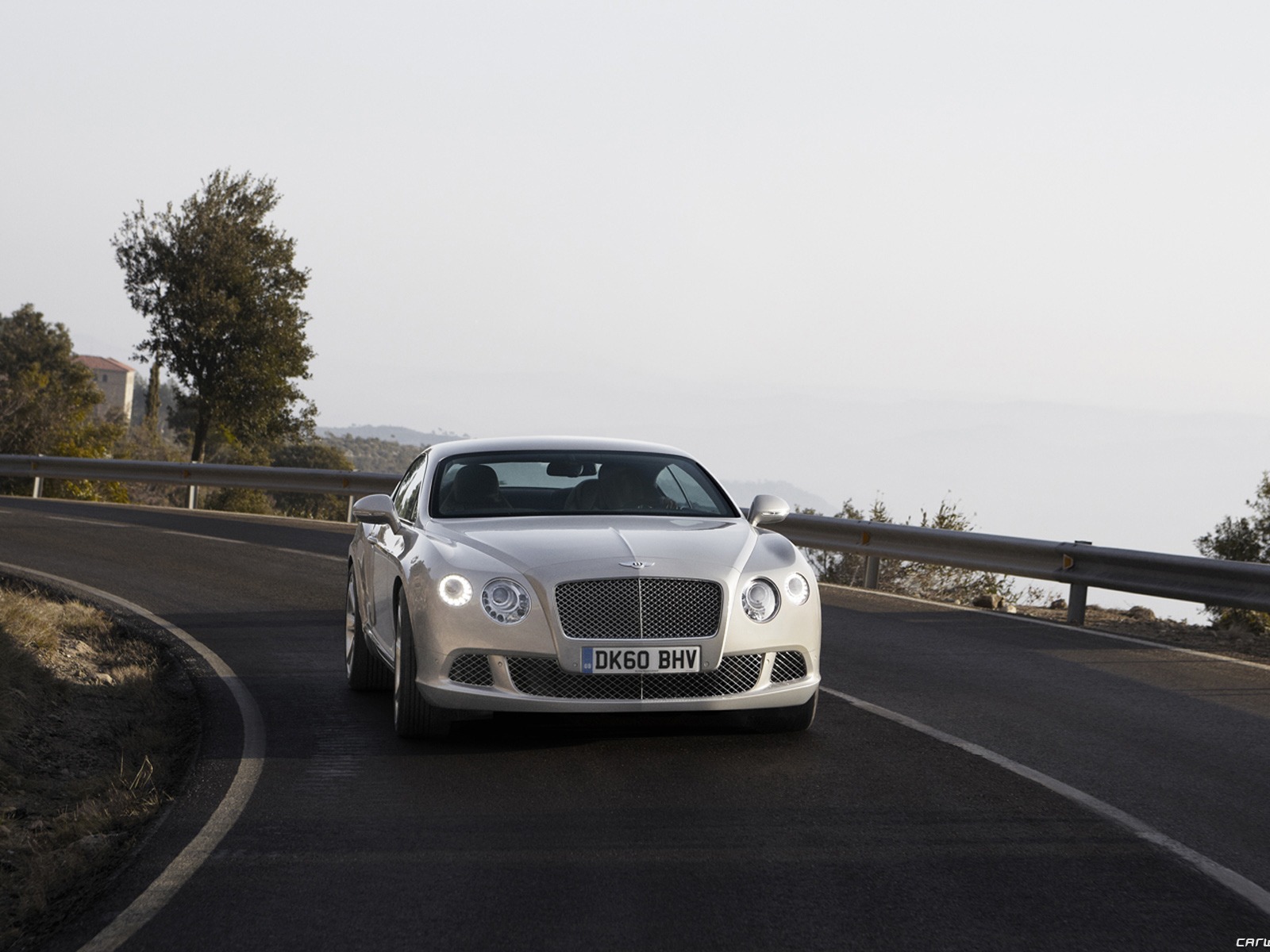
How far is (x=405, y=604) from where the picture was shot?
668 cm

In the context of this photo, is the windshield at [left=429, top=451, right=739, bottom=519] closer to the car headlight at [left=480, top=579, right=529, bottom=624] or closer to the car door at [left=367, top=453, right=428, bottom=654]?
the car door at [left=367, top=453, right=428, bottom=654]

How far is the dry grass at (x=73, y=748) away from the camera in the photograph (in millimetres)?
4953

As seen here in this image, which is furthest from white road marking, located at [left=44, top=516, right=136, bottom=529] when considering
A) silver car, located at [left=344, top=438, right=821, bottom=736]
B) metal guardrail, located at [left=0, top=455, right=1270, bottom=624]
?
silver car, located at [left=344, top=438, right=821, bottom=736]

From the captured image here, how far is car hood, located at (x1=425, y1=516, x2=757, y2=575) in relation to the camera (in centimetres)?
626

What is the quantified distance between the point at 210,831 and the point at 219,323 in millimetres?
41497

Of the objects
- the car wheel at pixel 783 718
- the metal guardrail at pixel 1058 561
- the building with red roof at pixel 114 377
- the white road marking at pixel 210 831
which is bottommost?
the white road marking at pixel 210 831

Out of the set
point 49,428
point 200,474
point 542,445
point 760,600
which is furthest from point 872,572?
point 49,428

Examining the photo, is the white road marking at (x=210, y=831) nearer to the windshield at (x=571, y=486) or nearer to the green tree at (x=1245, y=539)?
the windshield at (x=571, y=486)

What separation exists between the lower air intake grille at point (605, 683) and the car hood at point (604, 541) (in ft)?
1.45

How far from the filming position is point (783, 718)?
22.4 ft

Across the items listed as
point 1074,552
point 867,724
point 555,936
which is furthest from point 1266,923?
point 1074,552

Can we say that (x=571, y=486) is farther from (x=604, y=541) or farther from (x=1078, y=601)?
(x=1078, y=601)

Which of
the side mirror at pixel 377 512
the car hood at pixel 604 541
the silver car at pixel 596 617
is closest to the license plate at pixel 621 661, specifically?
the silver car at pixel 596 617

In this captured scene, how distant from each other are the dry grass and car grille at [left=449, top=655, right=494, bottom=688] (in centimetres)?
138
